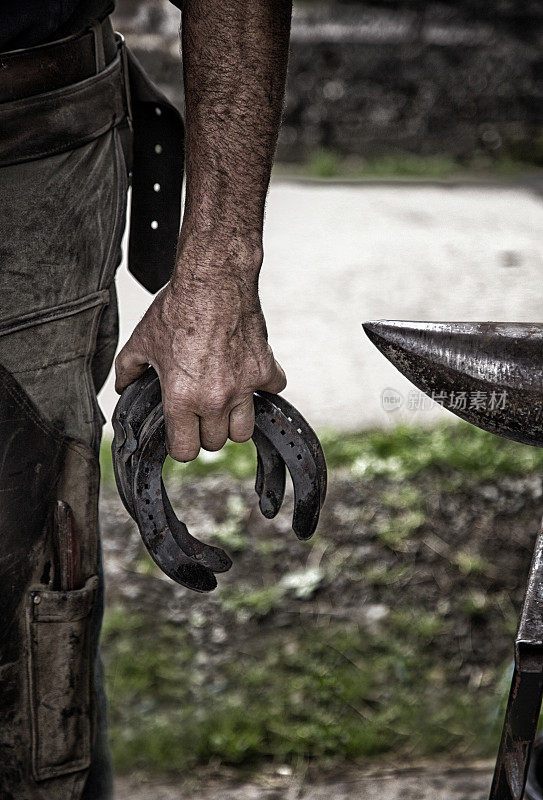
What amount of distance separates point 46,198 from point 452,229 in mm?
3751

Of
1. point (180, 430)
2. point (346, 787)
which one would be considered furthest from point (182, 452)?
point (346, 787)

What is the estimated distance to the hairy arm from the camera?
1.20m

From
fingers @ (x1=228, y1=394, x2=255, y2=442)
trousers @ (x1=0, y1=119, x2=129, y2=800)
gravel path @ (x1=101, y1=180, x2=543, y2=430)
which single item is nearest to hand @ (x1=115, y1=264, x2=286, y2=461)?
fingers @ (x1=228, y1=394, x2=255, y2=442)

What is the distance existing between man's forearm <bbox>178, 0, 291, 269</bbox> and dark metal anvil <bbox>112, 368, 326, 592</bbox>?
21 cm

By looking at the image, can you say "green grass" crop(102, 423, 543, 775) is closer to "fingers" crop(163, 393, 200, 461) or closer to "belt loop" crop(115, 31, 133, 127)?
"fingers" crop(163, 393, 200, 461)

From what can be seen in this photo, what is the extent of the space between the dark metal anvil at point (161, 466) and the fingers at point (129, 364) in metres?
0.02

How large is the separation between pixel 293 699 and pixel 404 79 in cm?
468

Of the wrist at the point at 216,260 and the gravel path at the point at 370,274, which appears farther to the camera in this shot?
the gravel path at the point at 370,274

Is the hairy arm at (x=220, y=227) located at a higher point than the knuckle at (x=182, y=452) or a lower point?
higher

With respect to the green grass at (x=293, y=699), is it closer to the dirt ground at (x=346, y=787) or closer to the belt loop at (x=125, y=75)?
the dirt ground at (x=346, y=787)

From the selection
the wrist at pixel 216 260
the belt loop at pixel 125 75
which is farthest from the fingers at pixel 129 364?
the belt loop at pixel 125 75

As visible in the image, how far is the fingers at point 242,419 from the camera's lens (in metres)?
1.25

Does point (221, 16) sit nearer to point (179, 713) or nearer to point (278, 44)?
point (278, 44)

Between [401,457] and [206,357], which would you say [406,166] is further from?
[206,357]
